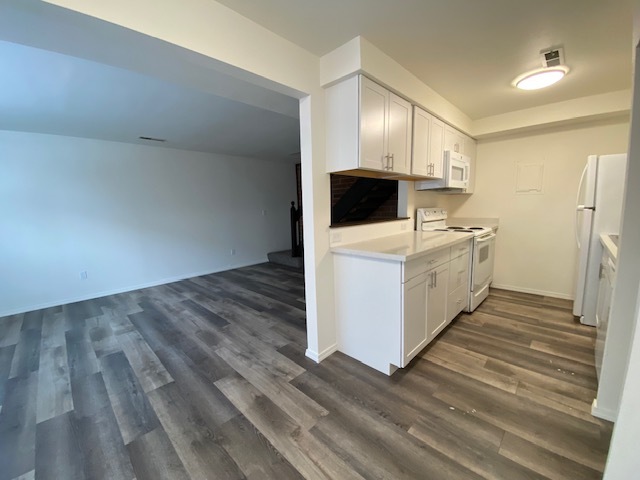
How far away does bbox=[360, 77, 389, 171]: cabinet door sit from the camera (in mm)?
1938

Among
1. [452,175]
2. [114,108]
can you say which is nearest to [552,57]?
[452,175]

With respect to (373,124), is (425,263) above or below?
below

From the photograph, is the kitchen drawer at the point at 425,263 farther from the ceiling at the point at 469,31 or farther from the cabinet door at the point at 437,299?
the ceiling at the point at 469,31

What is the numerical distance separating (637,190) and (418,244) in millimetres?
1253

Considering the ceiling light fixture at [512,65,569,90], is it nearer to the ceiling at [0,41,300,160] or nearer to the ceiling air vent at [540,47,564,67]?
the ceiling air vent at [540,47,564,67]

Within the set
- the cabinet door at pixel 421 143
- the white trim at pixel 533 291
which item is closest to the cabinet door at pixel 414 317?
the cabinet door at pixel 421 143

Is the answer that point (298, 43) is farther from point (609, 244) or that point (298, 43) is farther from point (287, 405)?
point (609, 244)

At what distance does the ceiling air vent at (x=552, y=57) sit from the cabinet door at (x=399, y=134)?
1062 mm

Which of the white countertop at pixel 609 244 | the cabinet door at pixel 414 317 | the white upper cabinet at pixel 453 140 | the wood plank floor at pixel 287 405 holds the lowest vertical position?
the wood plank floor at pixel 287 405

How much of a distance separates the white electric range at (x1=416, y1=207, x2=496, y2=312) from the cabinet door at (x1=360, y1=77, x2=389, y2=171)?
143 centimetres

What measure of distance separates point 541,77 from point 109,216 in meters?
5.90

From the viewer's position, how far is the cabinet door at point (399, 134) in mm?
2238

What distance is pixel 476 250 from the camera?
2953 millimetres

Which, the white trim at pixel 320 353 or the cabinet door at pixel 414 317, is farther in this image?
the white trim at pixel 320 353
